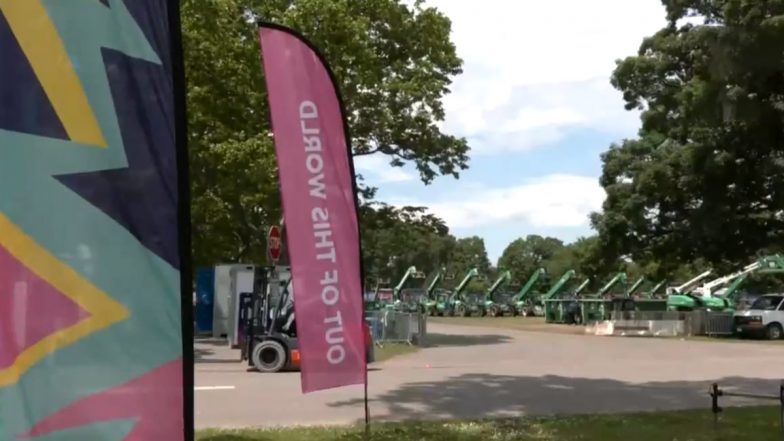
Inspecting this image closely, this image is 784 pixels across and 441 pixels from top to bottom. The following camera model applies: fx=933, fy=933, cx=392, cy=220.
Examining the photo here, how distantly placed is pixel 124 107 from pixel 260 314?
51.7 ft

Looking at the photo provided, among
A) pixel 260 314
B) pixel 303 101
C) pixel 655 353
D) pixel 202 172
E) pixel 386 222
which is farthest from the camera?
pixel 386 222

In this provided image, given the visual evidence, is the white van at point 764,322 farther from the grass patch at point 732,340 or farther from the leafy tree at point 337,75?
→ the leafy tree at point 337,75

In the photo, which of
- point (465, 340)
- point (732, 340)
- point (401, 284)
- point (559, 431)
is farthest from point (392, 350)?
point (401, 284)

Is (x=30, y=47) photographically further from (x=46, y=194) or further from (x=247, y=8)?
(x=247, y=8)

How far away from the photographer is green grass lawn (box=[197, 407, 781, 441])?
10.5m

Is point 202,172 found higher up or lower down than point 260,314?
higher up

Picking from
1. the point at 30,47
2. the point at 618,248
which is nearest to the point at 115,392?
the point at 30,47

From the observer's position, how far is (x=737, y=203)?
54.4 feet

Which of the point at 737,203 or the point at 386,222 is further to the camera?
the point at 386,222

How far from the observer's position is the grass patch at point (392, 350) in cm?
2417

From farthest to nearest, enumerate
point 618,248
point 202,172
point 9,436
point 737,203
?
point 618,248 → point 202,172 → point 737,203 → point 9,436

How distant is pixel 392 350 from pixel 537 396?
11.1 meters

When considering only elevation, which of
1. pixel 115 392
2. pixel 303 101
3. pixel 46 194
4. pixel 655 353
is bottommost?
pixel 655 353

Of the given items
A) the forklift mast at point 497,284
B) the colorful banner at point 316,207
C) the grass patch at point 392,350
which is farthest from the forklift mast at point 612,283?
the colorful banner at point 316,207
